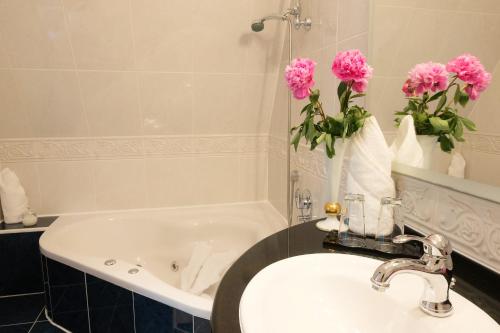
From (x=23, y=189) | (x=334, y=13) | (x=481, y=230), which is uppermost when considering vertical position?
(x=334, y=13)

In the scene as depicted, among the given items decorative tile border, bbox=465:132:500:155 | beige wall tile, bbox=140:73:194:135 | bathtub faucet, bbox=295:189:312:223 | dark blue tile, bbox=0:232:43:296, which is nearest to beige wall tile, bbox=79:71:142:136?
beige wall tile, bbox=140:73:194:135

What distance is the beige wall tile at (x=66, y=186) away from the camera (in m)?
1.89

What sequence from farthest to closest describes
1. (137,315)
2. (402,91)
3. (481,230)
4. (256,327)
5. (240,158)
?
(240,158), (137,315), (402,91), (481,230), (256,327)

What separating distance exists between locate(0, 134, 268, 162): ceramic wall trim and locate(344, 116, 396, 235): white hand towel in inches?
50.8

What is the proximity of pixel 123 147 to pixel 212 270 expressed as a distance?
3.14 feet

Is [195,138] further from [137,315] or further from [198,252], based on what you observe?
[137,315]

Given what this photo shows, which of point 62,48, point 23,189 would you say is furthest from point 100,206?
point 62,48

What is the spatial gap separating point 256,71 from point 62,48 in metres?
1.11

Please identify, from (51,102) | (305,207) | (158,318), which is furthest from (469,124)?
(51,102)

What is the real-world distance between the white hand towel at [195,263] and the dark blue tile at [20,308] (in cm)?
83

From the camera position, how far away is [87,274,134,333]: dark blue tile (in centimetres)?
121

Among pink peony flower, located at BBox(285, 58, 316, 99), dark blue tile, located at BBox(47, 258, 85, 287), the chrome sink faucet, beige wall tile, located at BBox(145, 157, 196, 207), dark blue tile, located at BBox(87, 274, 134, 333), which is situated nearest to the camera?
the chrome sink faucet

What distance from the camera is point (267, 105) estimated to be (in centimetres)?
204

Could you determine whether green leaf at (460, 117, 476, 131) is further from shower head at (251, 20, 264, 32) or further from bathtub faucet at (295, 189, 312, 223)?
shower head at (251, 20, 264, 32)
